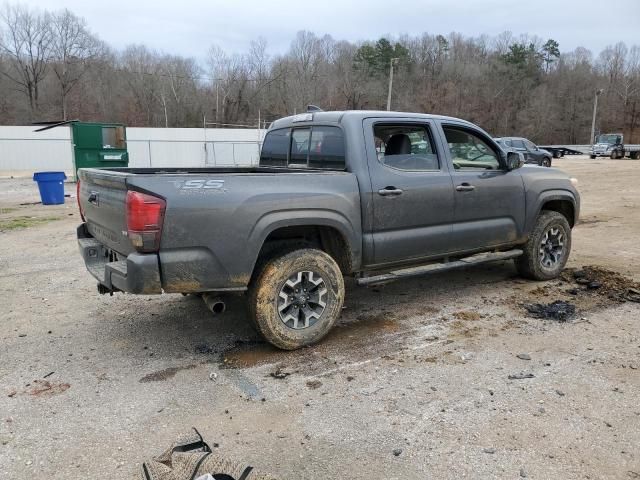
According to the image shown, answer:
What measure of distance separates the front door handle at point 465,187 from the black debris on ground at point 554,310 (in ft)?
4.38

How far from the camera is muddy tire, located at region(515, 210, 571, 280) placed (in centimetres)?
618

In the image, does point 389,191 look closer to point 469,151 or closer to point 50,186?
point 469,151

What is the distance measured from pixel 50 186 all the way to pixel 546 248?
41.6ft

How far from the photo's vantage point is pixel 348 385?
3781 millimetres

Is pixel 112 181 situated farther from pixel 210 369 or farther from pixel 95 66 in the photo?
pixel 95 66

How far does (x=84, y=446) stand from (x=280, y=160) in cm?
347

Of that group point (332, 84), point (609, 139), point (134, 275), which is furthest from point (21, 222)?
point (332, 84)

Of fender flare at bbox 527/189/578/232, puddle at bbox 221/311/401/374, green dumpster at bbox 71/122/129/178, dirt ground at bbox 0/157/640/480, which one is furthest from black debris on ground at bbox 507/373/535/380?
green dumpster at bbox 71/122/129/178

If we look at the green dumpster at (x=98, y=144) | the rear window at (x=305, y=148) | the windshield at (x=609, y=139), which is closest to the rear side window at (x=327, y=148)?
the rear window at (x=305, y=148)

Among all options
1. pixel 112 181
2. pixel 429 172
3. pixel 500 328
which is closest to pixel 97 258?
pixel 112 181

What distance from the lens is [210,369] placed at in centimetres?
407

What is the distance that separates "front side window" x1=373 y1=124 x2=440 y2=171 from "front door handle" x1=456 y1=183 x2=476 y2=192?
0.29 meters

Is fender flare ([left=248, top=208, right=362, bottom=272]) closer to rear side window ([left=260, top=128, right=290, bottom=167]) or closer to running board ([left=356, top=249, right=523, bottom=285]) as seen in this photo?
running board ([left=356, top=249, right=523, bottom=285])

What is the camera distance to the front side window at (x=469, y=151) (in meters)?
5.42
